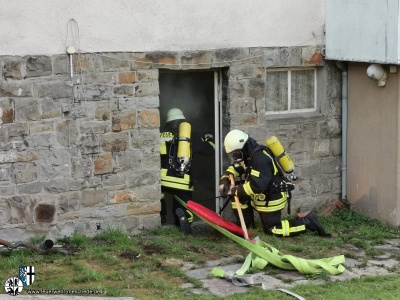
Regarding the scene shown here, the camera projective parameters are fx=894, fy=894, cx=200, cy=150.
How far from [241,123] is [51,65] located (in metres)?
2.79

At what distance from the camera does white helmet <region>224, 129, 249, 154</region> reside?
1131 cm

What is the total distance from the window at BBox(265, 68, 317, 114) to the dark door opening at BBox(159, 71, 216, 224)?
0.82 m

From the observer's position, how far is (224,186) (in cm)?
1149

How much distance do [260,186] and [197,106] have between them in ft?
6.21

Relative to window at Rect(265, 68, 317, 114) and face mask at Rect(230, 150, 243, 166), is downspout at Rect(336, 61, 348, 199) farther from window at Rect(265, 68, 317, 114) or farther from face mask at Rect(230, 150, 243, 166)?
face mask at Rect(230, 150, 243, 166)

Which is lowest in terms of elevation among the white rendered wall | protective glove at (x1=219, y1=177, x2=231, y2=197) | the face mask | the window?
protective glove at (x1=219, y1=177, x2=231, y2=197)

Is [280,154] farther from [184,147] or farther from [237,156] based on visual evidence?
[184,147]

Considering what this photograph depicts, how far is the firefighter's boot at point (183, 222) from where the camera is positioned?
11758 mm

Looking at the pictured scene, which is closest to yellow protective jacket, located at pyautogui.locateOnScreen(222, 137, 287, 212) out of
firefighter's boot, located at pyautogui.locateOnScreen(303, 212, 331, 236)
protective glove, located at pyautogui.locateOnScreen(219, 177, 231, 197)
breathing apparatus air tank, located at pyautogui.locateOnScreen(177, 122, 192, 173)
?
protective glove, located at pyautogui.locateOnScreen(219, 177, 231, 197)

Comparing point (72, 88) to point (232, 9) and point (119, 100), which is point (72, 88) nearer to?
point (119, 100)

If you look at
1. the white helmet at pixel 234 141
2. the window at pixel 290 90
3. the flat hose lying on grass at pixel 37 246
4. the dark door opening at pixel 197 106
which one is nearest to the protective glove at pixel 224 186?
the white helmet at pixel 234 141

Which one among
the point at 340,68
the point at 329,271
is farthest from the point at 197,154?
the point at 329,271

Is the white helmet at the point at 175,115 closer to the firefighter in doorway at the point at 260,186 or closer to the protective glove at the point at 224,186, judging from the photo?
the firefighter in doorway at the point at 260,186

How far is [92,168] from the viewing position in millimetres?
11219
